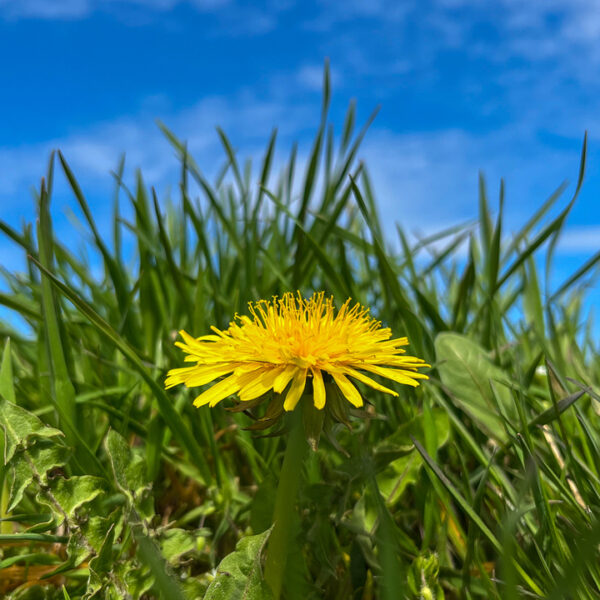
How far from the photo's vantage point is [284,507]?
1.05 m

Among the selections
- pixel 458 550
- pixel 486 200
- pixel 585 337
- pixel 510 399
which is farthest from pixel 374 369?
pixel 585 337

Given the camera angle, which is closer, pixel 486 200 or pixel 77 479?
pixel 77 479

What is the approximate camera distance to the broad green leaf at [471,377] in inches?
63.9

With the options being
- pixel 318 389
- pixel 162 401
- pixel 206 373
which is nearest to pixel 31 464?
pixel 162 401

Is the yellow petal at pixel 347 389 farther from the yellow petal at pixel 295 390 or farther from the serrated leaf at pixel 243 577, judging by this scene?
the serrated leaf at pixel 243 577

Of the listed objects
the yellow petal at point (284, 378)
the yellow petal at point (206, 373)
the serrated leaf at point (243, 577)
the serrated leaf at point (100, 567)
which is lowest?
the serrated leaf at point (243, 577)

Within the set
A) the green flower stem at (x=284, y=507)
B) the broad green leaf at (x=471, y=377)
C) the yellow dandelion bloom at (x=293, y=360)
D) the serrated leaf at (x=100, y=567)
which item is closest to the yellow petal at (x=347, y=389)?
the yellow dandelion bloom at (x=293, y=360)

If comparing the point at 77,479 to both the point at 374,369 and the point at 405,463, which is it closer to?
the point at 374,369

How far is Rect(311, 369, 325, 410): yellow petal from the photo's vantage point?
99 cm

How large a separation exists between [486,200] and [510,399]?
2.53 feet

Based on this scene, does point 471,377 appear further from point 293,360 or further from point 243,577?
point 243,577

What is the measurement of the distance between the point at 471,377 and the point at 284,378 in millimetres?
813

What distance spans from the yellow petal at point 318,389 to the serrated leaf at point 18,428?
583mm

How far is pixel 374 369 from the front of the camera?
1.11 metres
